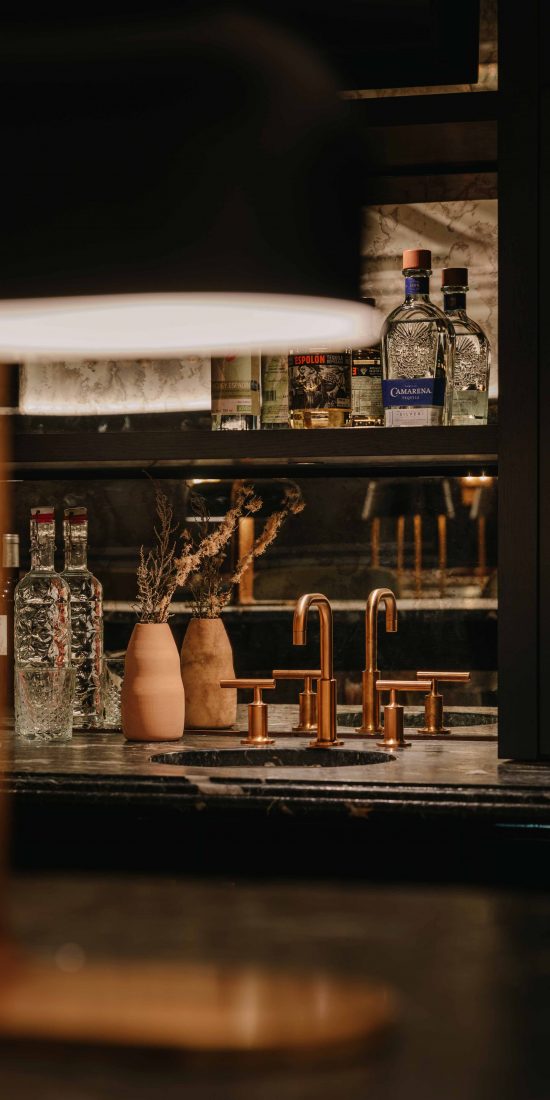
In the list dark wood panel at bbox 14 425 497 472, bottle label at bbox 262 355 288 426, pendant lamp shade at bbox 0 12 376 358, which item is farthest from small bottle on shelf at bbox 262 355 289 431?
pendant lamp shade at bbox 0 12 376 358

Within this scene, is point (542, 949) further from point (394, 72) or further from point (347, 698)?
point (394, 72)

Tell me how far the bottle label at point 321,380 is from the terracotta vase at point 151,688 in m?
0.44

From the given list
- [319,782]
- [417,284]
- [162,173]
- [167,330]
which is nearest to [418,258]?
[417,284]

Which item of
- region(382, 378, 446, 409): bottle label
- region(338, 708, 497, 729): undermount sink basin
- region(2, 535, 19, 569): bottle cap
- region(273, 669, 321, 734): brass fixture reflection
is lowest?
region(338, 708, 497, 729): undermount sink basin

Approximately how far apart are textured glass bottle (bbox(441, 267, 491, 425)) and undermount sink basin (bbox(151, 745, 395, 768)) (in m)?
0.56

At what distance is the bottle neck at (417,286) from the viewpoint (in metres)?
2.27

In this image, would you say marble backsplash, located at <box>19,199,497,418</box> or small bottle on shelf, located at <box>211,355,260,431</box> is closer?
small bottle on shelf, located at <box>211,355,260,431</box>

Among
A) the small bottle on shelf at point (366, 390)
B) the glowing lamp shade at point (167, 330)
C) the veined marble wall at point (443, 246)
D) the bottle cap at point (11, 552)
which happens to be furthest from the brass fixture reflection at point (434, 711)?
the glowing lamp shade at point (167, 330)

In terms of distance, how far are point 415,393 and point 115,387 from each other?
2.27ft

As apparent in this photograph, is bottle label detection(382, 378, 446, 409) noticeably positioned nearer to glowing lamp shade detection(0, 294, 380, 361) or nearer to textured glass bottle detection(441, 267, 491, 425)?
textured glass bottle detection(441, 267, 491, 425)

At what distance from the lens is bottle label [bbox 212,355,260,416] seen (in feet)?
7.69

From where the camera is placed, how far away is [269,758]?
7.24ft

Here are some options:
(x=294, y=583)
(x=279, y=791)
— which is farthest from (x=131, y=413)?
(x=279, y=791)

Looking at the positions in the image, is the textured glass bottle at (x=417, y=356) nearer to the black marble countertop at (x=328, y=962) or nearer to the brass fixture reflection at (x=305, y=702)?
the brass fixture reflection at (x=305, y=702)
